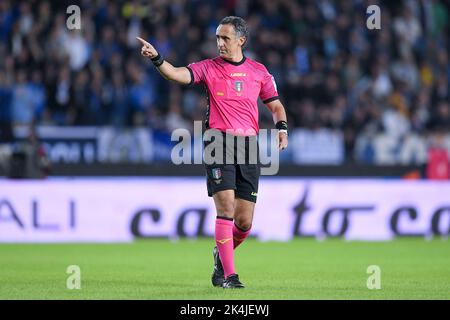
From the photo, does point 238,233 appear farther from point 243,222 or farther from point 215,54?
point 215,54

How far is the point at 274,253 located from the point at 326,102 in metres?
6.74

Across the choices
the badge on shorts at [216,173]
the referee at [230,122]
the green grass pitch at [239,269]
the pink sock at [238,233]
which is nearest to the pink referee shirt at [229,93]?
the referee at [230,122]

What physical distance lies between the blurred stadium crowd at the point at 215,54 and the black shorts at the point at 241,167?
9492mm

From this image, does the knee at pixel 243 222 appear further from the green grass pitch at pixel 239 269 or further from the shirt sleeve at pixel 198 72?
the shirt sleeve at pixel 198 72

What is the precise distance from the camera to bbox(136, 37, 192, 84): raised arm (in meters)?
9.88

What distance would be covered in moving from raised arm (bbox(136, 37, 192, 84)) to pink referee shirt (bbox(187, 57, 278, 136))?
11cm

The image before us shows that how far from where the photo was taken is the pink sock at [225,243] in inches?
401

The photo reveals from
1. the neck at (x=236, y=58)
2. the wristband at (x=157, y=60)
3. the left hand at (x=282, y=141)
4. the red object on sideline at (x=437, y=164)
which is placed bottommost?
the red object on sideline at (x=437, y=164)

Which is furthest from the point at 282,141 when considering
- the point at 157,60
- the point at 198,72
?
the point at 157,60

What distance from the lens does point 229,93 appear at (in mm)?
10508

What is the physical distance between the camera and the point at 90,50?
68.0ft

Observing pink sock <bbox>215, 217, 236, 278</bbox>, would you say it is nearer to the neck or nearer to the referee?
the referee

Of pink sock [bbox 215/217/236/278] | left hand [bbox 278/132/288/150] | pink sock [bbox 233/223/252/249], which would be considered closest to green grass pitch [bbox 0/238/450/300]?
pink sock [bbox 215/217/236/278]
